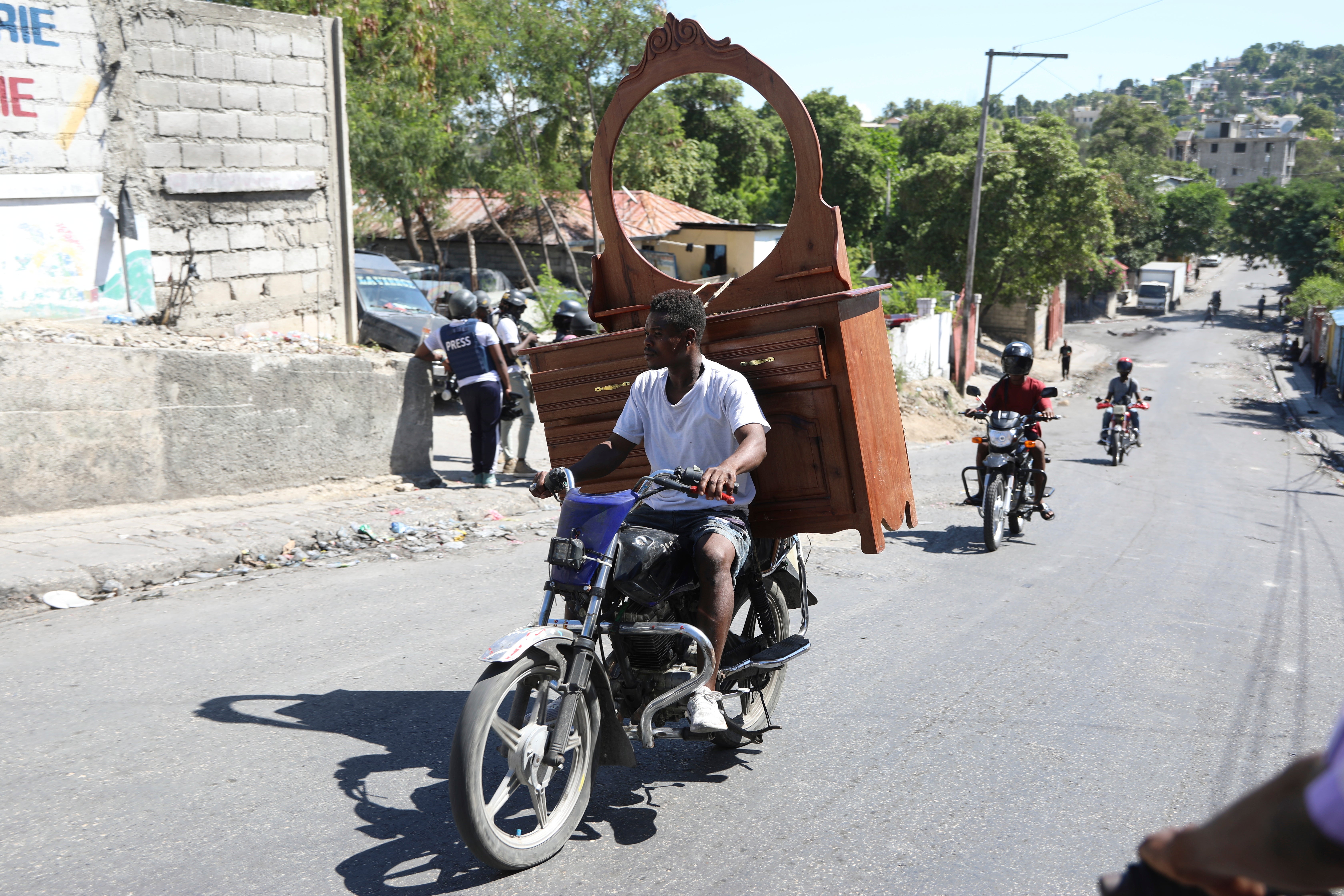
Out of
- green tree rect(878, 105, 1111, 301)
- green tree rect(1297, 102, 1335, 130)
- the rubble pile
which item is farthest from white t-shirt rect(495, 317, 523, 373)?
green tree rect(1297, 102, 1335, 130)

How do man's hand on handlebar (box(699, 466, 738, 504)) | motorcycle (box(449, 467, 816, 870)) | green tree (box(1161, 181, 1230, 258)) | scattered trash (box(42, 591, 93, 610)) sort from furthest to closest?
green tree (box(1161, 181, 1230, 258)) → scattered trash (box(42, 591, 93, 610)) → man's hand on handlebar (box(699, 466, 738, 504)) → motorcycle (box(449, 467, 816, 870))

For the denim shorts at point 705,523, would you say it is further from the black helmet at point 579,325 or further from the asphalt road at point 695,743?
the black helmet at point 579,325

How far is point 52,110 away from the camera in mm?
8266

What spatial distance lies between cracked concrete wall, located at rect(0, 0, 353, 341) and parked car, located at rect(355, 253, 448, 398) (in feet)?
13.7

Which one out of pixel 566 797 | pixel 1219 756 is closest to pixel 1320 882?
pixel 566 797

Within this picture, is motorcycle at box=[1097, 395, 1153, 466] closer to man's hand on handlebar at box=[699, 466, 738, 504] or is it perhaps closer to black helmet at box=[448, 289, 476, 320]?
black helmet at box=[448, 289, 476, 320]

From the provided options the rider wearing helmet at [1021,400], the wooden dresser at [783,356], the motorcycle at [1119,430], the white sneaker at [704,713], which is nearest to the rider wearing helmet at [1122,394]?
the motorcycle at [1119,430]

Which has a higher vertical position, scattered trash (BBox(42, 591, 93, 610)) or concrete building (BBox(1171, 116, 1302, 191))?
concrete building (BBox(1171, 116, 1302, 191))

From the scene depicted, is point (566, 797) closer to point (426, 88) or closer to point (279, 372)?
point (279, 372)

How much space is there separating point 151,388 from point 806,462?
5.14 m

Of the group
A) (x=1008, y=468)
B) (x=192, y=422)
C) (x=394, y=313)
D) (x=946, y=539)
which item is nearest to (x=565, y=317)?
(x=192, y=422)

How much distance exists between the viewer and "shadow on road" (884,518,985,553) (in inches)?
353

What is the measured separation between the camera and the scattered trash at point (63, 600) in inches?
226

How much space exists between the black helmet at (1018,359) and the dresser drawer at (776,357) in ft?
18.5
